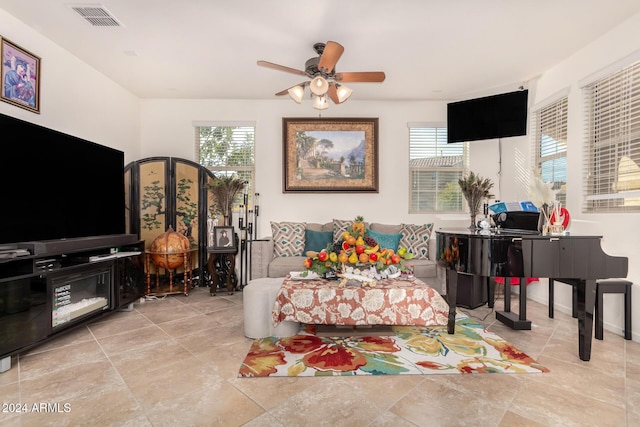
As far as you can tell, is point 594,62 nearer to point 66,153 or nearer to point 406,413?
point 406,413

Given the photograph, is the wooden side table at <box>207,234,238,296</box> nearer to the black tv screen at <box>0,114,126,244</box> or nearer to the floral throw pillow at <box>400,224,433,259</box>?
the black tv screen at <box>0,114,126,244</box>

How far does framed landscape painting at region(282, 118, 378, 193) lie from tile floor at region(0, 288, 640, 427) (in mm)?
2725

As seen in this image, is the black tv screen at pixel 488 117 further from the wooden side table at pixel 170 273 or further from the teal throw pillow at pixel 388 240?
the wooden side table at pixel 170 273

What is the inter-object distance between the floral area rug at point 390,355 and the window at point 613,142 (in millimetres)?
1762

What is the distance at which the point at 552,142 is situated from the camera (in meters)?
3.82

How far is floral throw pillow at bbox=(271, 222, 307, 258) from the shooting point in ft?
14.0

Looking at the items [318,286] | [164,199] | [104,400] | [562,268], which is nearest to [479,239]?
[562,268]

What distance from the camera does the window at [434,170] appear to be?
4.94 meters

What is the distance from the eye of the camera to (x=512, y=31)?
2.96 meters

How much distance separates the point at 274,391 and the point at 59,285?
2.15m

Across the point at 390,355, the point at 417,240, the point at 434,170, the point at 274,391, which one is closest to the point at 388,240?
the point at 417,240

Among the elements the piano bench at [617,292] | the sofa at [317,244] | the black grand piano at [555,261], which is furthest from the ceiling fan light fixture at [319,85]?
the piano bench at [617,292]

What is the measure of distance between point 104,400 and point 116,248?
198cm

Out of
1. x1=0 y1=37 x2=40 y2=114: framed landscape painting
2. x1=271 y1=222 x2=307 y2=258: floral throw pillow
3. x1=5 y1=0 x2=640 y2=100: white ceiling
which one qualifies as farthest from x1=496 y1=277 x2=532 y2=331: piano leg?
x1=0 y1=37 x2=40 y2=114: framed landscape painting
